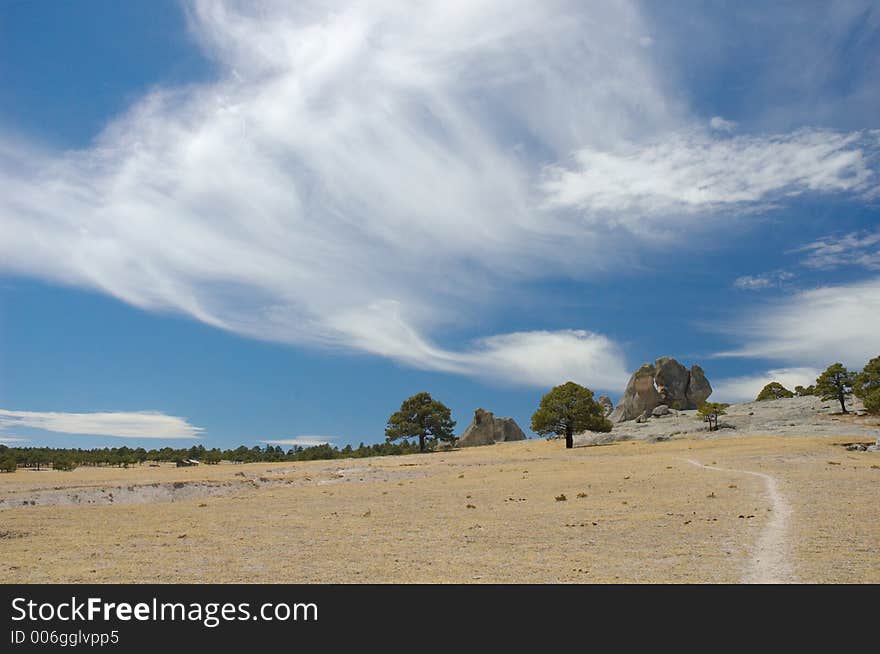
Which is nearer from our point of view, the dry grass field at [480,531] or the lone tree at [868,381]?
the dry grass field at [480,531]

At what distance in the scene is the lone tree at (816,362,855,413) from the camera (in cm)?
6912

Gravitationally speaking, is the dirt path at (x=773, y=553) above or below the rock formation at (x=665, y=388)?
below

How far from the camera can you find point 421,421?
298 feet

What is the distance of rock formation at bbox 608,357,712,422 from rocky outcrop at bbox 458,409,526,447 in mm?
20675

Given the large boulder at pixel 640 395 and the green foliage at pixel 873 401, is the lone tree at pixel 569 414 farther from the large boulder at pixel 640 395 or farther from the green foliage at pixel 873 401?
the large boulder at pixel 640 395

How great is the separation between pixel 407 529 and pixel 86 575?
8146 millimetres

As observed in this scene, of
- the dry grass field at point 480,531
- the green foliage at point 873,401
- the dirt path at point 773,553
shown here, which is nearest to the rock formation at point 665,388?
the green foliage at point 873,401

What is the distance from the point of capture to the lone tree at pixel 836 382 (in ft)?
227

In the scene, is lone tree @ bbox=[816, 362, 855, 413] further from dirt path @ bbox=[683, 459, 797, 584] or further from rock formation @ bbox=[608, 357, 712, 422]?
dirt path @ bbox=[683, 459, 797, 584]

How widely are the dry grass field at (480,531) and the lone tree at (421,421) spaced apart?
56.5 m

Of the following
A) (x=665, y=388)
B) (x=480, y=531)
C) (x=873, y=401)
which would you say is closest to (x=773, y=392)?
(x=665, y=388)

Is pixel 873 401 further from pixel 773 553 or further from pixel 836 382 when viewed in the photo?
pixel 773 553

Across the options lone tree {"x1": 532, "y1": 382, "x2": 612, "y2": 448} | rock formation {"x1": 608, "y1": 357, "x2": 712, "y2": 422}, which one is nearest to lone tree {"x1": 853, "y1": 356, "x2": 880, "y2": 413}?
lone tree {"x1": 532, "y1": 382, "x2": 612, "y2": 448}
